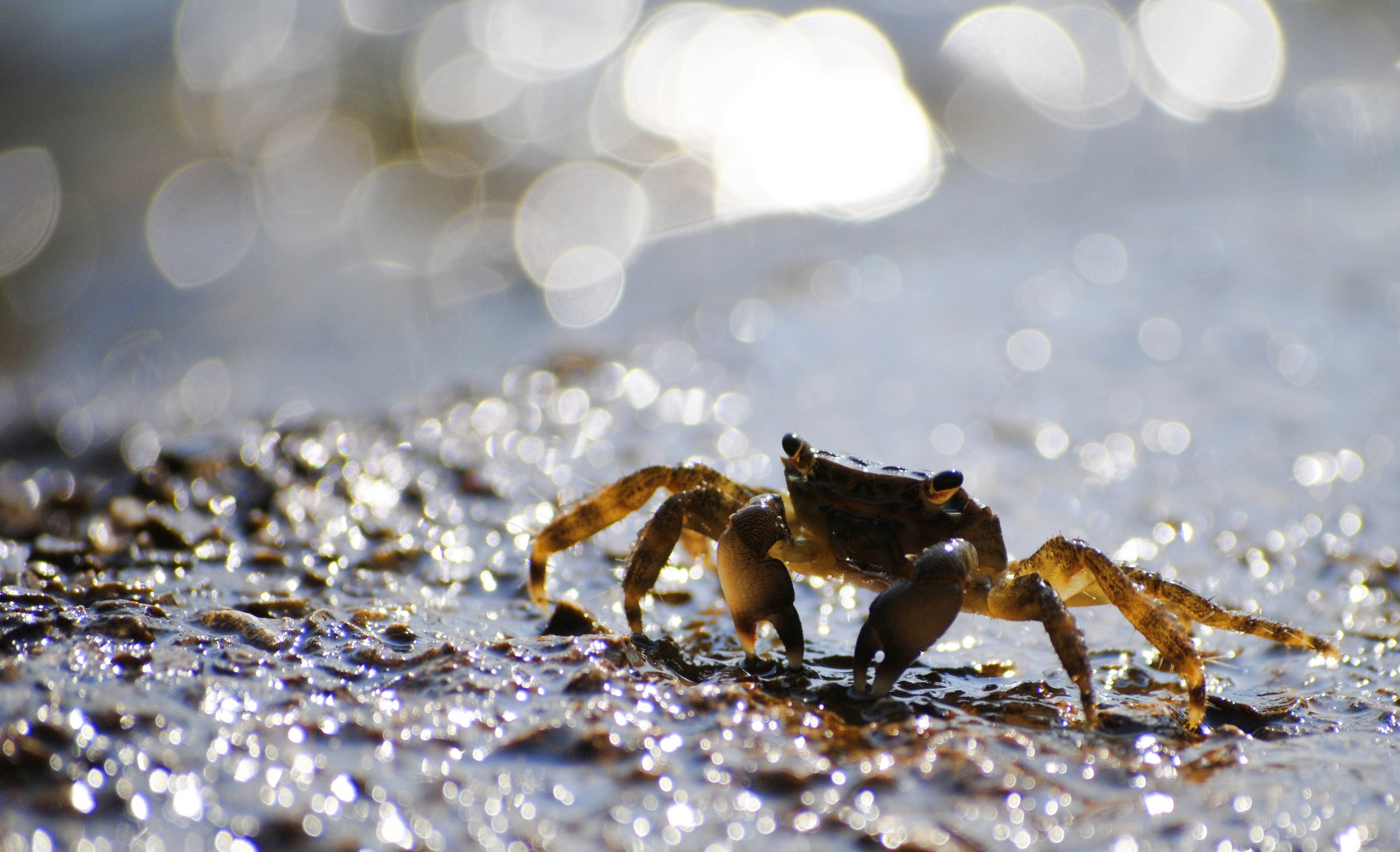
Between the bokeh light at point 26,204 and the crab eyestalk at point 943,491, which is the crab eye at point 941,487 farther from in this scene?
the bokeh light at point 26,204

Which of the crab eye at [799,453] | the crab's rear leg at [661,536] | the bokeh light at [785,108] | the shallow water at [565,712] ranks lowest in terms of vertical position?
the shallow water at [565,712]

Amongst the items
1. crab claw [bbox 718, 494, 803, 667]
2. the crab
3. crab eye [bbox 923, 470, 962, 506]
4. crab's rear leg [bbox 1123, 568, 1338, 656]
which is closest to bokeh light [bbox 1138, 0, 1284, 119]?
crab's rear leg [bbox 1123, 568, 1338, 656]

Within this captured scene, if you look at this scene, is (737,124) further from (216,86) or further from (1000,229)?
(216,86)

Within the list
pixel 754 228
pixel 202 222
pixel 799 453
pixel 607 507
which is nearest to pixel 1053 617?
pixel 799 453

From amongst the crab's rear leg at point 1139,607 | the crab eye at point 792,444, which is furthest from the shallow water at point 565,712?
the crab eye at point 792,444

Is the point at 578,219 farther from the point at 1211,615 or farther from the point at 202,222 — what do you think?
the point at 1211,615

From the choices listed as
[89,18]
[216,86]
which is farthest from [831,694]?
[89,18]
